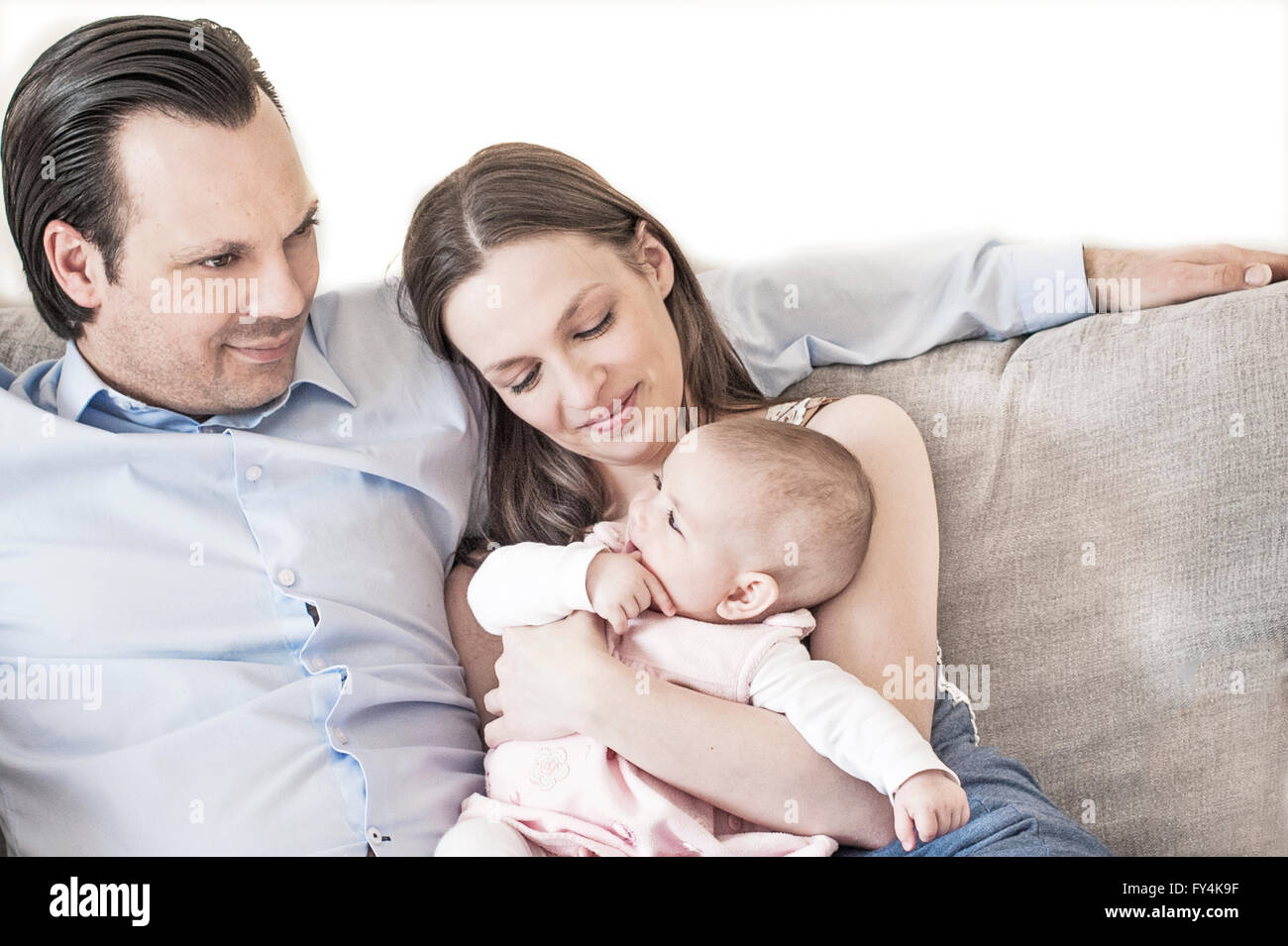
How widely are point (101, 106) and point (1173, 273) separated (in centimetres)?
146

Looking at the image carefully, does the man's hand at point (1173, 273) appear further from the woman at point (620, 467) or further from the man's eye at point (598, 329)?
the man's eye at point (598, 329)

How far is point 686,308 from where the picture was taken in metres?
1.69

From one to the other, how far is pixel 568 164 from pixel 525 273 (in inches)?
8.1

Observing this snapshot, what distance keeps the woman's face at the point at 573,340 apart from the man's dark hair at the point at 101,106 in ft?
1.27

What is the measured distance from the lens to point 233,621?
4.98 feet

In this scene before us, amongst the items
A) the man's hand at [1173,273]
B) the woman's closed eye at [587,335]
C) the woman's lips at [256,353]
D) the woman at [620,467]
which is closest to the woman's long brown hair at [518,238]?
the woman at [620,467]

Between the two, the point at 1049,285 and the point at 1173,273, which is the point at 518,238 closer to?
the point at 1049,285

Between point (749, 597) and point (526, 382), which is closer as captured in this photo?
point (749, 597)

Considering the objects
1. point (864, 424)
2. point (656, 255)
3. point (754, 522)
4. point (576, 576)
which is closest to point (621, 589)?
point (576, 576)

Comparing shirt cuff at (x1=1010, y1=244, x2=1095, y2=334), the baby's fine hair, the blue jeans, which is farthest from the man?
shirt cuff at (x1=1010, y1=244, x2=1095, y2=334)

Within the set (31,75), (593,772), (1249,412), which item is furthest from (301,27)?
(1249,412)

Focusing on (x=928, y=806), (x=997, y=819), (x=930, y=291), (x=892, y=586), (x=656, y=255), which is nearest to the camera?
(x=928, y=806)
